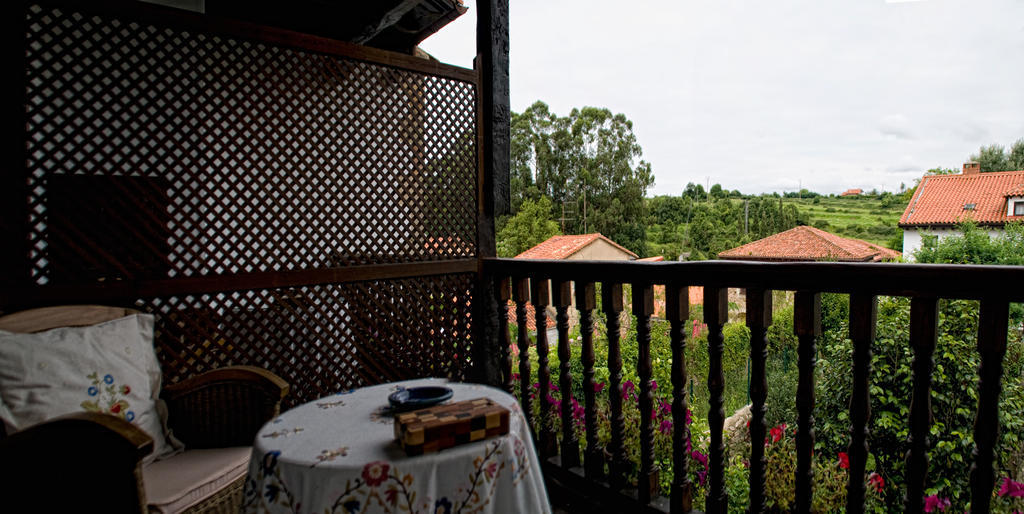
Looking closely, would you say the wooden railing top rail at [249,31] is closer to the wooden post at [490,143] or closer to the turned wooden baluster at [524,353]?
the wooden post at [490,143]

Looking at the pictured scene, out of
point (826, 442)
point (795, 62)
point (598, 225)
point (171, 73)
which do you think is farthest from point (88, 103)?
point (795, 62)

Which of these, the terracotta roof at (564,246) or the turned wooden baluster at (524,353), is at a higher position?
the turned wooden baluster at (524,353)

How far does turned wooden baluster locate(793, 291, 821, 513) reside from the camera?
1.37m

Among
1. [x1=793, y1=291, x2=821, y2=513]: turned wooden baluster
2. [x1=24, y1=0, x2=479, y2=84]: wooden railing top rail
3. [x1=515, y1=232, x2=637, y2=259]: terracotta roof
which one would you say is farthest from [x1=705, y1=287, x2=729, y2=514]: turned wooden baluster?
[x1=515, y1=232, x2=637, y2=259]: terracotta roof

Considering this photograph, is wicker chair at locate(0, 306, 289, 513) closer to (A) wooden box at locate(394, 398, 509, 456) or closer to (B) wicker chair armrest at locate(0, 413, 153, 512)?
(B) wicker chair armrest at locate(0, 413, 153, 512)

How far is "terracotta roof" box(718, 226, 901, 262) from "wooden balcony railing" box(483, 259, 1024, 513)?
18.2 metres

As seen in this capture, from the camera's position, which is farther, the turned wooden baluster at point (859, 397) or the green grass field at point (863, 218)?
the green grass field at point (863, 218)

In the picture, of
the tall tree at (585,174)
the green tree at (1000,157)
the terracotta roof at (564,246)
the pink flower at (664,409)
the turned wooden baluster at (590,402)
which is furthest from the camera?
the tall tree at (585,174)

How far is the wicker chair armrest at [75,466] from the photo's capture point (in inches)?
46.8

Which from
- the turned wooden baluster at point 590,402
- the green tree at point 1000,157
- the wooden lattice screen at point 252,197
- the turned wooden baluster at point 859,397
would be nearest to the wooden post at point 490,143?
the wooden lattice screen at point 252,197

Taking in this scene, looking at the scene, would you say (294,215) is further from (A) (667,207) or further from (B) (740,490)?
(A) (667,207)

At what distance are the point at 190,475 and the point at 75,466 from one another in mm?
380

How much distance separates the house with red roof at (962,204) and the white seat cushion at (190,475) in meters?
20.5

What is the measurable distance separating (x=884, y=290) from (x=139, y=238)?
2.47 m
